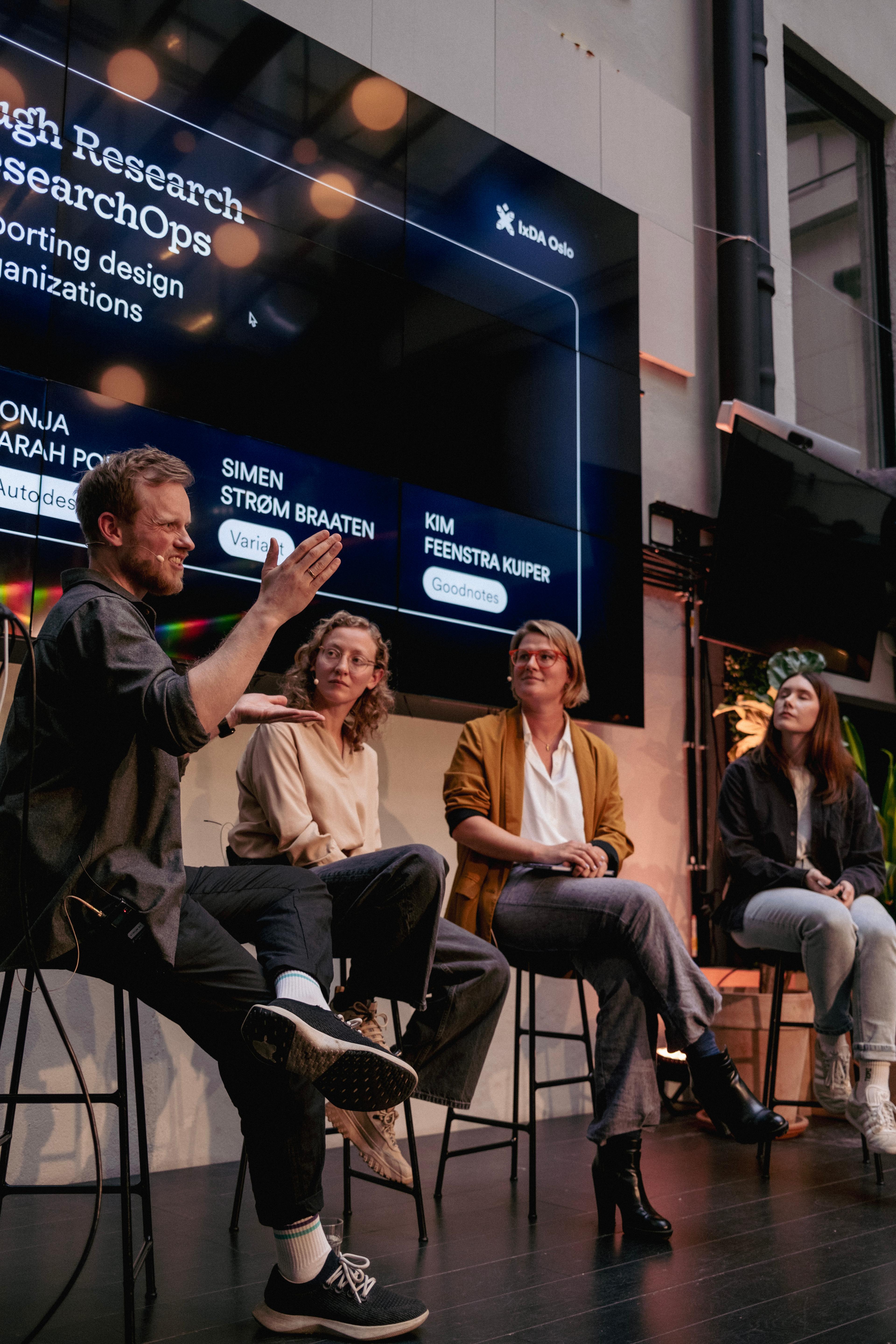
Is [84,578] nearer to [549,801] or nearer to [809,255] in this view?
[549,801]

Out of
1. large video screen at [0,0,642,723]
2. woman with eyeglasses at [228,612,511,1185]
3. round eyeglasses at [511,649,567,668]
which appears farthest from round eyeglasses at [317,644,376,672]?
round eyeglasses at [511,649,567,668]

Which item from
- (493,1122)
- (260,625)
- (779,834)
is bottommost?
(493,1122)

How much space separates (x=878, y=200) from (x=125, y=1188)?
653 cm

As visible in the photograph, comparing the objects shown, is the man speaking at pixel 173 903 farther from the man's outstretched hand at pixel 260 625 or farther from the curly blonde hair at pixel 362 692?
the curly blonde hair at pixel 362 692

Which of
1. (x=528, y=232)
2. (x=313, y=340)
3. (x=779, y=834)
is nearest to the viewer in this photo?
(x=313, y=340)

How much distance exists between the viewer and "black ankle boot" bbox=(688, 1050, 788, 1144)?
2.43 m

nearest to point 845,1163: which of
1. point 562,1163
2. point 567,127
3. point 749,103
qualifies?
point 562,1163

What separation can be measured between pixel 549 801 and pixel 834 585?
2390 millimetres

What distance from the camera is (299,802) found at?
7.95ft

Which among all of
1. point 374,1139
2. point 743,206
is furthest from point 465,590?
point 743,206

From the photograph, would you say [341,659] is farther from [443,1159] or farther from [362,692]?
[443,1159]

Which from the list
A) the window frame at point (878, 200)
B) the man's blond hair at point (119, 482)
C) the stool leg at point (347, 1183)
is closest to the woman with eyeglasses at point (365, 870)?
the stool leg at point (347, 1183)

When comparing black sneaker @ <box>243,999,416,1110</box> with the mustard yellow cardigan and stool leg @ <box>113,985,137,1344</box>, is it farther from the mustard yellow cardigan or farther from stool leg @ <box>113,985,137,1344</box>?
the mustard yellow cardigan

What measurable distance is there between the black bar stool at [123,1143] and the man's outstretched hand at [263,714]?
19.3 inches
